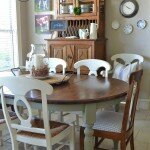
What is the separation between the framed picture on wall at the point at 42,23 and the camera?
4.51 meters

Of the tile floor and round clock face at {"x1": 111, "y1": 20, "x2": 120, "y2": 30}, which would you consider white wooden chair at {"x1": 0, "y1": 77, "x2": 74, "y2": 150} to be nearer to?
the tile floor

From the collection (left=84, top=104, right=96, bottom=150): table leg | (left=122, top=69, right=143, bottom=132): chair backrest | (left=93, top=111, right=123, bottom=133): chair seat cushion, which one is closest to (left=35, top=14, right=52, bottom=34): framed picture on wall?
(left=93, top=111, right=123, bottom=133): chair seat cushion

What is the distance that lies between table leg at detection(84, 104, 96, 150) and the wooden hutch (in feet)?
6.31

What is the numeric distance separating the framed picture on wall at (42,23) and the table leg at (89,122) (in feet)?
9.25

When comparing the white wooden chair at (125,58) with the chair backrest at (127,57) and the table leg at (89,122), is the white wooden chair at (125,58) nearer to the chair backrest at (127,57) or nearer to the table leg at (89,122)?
the chair backrest at (127,57)

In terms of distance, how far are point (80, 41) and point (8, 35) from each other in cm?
135

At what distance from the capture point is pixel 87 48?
385 centimetres

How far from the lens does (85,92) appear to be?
84.7 inches

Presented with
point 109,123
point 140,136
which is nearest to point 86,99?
point 109,123

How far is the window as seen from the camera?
4.26 meters

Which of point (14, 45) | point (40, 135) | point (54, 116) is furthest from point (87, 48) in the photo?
point (40, 135)

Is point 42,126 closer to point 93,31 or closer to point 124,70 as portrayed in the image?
point 124,70

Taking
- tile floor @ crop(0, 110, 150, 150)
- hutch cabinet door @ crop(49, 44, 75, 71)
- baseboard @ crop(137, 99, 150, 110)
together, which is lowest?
tile floor @ crop(0, 110, 150, 150)

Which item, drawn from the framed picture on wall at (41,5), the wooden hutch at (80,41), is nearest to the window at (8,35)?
the framed picture on wall at (41,5)
